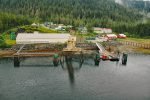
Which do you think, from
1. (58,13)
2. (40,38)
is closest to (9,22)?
(40,38)

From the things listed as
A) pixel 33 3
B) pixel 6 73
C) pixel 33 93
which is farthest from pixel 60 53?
pixel 33 3

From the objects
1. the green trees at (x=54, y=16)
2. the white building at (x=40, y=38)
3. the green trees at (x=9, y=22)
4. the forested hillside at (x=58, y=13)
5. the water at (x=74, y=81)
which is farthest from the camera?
the forested hillside at (x=58, y=13)

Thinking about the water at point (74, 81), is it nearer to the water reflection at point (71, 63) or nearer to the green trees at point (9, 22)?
the water reflection at point (71, 63)

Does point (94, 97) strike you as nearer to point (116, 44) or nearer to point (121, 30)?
point (116, 44)

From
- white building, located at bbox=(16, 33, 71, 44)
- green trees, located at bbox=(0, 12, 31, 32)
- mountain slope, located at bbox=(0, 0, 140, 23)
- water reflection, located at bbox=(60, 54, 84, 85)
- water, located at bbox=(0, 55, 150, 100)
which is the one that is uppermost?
mountain slope, located at bbox=(0, 0, 140, 23)

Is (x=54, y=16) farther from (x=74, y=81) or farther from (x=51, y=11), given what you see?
(x=74, y=81)

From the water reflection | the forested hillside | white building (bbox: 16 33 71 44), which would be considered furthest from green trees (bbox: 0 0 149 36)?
the water reflection

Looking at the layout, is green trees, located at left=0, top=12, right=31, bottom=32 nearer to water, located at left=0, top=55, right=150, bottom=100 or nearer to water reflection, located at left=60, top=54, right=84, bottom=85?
water reflection, located at left=60, top=54, right=84, bottom=85

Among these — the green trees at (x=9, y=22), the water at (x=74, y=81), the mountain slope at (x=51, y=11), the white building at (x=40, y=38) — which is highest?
the mountain slope at (x=51, y=11)

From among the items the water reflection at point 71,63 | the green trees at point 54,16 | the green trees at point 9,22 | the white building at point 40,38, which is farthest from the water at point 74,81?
the green trees at point 54,16
